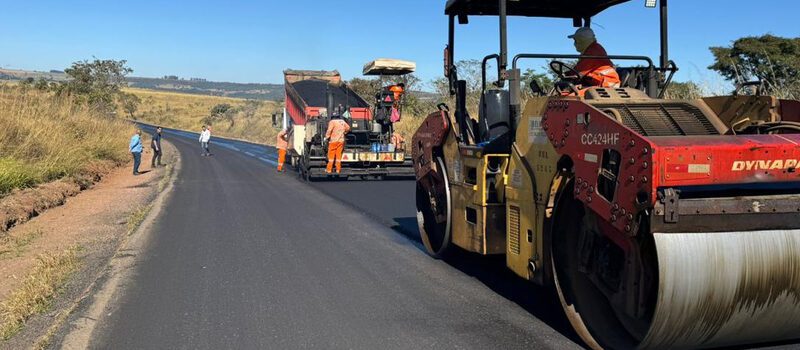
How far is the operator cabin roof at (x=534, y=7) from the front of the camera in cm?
625

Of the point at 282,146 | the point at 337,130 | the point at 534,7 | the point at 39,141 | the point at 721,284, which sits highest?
the point at 534,7

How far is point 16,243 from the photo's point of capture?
8617 mm

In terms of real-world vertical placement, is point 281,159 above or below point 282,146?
below

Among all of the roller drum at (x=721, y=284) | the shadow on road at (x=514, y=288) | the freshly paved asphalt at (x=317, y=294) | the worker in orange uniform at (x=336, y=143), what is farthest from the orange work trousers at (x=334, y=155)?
the roller drum at (x=721, y=284)

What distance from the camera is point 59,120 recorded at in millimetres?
17891

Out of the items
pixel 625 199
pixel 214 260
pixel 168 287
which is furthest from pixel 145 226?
pixel 625 199

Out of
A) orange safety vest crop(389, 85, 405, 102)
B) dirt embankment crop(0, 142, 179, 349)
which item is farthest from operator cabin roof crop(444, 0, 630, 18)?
orange safety vest crop(389, 85, 405, 102)

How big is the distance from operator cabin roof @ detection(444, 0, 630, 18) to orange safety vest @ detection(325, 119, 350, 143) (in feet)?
34.1

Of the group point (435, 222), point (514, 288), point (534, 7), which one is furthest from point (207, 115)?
point (514, 288)

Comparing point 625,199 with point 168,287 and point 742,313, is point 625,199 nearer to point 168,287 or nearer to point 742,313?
point 742,313

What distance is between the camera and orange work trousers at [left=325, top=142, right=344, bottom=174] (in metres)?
16.8

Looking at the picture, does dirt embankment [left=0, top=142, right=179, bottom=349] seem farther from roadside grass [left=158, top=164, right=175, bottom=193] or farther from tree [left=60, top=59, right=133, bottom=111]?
tree [left=60, top=59, right=133, bottom=111]

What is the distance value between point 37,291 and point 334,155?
11.4 meters

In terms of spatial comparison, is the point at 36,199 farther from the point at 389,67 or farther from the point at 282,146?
the point at 282,146
